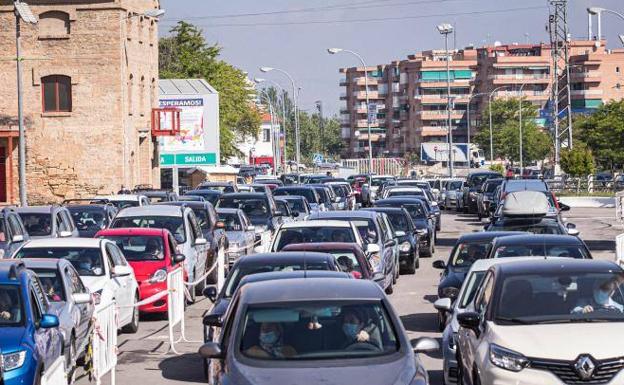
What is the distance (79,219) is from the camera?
32969 mm

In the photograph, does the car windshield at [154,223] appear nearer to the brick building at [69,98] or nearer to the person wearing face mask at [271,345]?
the person wearing face mask at [271,345]

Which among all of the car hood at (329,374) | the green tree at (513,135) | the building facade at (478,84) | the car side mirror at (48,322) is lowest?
the car side mirror at (48,322)

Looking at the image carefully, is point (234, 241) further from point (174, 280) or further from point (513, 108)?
point (513, 108)

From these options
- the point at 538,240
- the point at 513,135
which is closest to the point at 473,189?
the point at 538,240

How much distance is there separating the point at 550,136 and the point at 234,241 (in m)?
109

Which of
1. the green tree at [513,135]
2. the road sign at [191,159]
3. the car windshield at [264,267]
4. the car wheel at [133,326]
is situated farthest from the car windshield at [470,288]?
the green tree at [513,135]

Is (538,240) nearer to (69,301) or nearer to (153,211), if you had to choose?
(69,301)

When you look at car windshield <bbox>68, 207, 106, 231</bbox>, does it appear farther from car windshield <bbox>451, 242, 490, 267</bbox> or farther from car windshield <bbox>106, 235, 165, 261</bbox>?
car windshield <bbox>451, 242, 490, 267</bbox>

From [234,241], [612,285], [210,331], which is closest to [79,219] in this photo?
[234,241]

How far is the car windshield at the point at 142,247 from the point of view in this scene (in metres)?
23.0

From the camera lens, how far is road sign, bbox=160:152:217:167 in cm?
6700

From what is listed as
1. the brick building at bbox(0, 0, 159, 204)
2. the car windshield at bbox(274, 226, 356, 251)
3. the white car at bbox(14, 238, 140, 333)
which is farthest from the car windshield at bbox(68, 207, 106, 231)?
the brick building at bbox(0, 0, 159, 204)

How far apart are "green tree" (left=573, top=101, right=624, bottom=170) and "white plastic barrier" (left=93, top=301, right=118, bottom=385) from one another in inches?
3053

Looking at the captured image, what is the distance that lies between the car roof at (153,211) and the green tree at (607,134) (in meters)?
65.2
